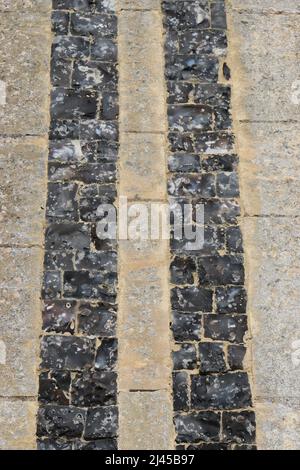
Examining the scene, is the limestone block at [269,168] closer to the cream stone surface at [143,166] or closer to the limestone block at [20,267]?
the cream stone surface at [143,166]

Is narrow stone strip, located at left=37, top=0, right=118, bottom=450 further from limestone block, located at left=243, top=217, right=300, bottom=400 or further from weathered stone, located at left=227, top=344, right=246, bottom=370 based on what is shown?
limestone block, located at left=243, top=217, right=300, bottom=400

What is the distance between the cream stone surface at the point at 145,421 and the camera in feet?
15.8

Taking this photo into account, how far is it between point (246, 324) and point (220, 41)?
7.56 ft

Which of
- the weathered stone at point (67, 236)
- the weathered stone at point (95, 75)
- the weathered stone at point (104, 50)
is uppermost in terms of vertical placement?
the weathered stone at point (104, 50)

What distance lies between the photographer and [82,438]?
4781mm

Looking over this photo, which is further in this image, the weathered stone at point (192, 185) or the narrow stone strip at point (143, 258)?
the weathered stone at point (192, 185)

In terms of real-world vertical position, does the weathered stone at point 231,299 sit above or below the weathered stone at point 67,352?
above

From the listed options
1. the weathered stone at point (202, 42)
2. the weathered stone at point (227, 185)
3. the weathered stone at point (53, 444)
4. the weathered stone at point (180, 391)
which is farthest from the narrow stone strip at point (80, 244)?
the weathered stone at point (227, 185)

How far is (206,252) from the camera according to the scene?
17.0ft

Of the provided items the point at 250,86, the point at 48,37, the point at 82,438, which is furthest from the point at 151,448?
the point at 48,37

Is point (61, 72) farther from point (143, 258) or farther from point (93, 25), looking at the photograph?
point (143, 258)

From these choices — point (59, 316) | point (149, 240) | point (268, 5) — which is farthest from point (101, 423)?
point (268, 5)

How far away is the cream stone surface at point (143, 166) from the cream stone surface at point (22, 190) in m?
0.61

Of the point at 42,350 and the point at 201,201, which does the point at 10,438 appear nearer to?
the point at 42,350
